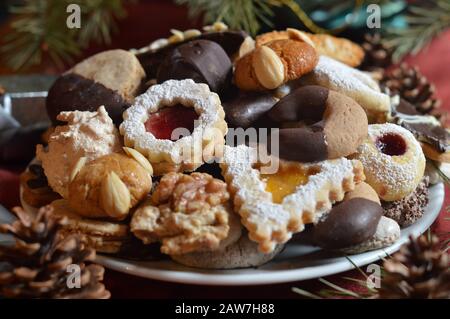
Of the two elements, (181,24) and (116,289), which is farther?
(181,24)

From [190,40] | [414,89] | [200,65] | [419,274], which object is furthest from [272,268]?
[414,89]

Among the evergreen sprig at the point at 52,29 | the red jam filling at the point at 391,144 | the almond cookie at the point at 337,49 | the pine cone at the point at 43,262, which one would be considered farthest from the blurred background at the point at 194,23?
the pine cone at the point at 43,262

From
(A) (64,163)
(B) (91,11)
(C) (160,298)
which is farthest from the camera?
(B) (91,11)

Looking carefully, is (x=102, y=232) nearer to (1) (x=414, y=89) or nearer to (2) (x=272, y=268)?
(2) (x=272, y=268)

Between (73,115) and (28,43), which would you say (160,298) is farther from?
(28,43)

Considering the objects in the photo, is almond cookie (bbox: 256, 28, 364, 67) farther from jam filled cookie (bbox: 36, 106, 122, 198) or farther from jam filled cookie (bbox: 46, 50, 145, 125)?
jam filled cookie (bbox: 36, 106, 122, 198)
